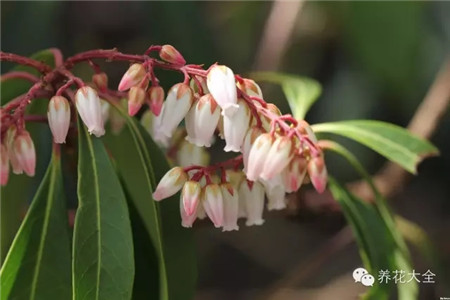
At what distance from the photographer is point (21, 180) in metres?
1.19

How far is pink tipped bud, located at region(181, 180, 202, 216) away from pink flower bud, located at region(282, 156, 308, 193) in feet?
0.35

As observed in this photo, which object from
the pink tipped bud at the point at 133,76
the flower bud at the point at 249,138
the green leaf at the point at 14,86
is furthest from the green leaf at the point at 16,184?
the flower bud at the point at 249,138

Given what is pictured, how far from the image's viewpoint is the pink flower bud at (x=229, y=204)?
95cm

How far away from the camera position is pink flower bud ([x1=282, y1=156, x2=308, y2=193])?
3.00ft

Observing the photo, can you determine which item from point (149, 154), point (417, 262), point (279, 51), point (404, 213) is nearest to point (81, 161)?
point (149, 154)

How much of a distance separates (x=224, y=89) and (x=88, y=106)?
0.16m

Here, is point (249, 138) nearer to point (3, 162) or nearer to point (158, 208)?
point (158, 208)

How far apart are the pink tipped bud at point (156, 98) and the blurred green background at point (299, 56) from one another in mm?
706

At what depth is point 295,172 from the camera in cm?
92

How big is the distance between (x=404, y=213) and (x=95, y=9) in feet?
3.09

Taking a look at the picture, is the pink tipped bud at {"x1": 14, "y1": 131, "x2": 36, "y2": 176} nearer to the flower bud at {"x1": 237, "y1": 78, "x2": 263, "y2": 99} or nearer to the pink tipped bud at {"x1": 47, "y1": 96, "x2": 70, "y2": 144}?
the pink tipped bud at {"x1": 47, "y1": 96, "x2": 70, "y2": 144}

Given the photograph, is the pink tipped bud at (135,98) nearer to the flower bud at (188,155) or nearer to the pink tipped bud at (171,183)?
the pink tipped bud at (171,183)

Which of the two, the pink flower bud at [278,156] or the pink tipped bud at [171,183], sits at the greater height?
the pink flower bud at [278,156]

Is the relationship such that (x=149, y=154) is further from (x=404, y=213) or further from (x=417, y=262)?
(x=404, y=213)
